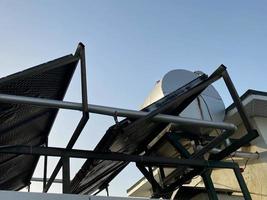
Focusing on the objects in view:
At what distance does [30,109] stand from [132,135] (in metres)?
1.10

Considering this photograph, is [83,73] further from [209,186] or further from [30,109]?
[209,186]

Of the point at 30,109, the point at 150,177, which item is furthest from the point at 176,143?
the point at 30,109

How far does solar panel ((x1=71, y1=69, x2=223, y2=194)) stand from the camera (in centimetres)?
336

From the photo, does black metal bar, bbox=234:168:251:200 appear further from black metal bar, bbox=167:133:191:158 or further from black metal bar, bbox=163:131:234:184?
black metal bar, bbox=167:133:191:158

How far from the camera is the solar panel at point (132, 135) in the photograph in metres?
3.36

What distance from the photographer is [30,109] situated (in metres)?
3.54

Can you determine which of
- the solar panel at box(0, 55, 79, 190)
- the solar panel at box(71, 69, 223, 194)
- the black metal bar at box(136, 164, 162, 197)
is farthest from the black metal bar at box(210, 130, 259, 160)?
the solar panel at box(0, 55, 79, 190)

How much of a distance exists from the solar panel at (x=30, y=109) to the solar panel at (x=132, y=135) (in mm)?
668

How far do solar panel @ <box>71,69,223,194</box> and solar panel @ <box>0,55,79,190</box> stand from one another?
2.19 feet

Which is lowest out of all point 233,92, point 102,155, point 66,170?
point 66,170

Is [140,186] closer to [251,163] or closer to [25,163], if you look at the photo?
[251,163]

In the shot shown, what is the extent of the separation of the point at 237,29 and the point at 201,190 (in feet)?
10.5

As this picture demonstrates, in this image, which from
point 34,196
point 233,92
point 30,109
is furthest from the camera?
point 30,109

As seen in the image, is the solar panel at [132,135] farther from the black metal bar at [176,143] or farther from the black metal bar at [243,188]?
the black metal bar at [243,188]
